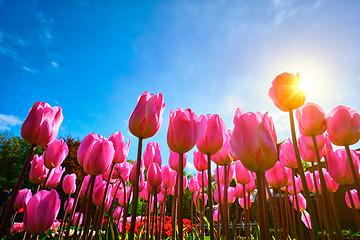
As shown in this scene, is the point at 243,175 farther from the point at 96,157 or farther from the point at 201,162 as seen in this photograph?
the point at 96,157

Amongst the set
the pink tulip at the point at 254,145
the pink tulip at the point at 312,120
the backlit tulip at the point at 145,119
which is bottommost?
the pink tulip at the point at 254,145

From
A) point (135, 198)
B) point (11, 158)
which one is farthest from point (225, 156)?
point (11, 158)

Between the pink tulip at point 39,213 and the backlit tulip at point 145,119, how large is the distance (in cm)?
91

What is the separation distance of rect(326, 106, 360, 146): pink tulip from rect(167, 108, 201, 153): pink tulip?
133 centimetres

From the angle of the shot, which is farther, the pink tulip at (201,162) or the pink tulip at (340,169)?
the pink tulip at (201,162)

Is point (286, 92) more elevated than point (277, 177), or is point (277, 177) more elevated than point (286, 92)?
point (286, 92)

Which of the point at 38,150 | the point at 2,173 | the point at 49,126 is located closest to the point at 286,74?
the point at 49,126

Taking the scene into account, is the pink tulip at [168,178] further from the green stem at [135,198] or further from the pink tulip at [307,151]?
the pink tulip at [307,151]

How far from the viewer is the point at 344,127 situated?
1.82 meters

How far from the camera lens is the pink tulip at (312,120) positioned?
1691 mm

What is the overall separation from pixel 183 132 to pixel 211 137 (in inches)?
11.0

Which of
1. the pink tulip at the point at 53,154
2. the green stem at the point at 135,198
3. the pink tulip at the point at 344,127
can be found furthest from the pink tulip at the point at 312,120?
the pink tulip at the point at 53,154

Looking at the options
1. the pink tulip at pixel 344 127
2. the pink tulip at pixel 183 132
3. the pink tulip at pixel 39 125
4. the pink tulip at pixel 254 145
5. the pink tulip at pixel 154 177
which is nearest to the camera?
the pink tulip at pixel 254 145

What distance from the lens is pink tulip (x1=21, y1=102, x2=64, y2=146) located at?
1.68 m
